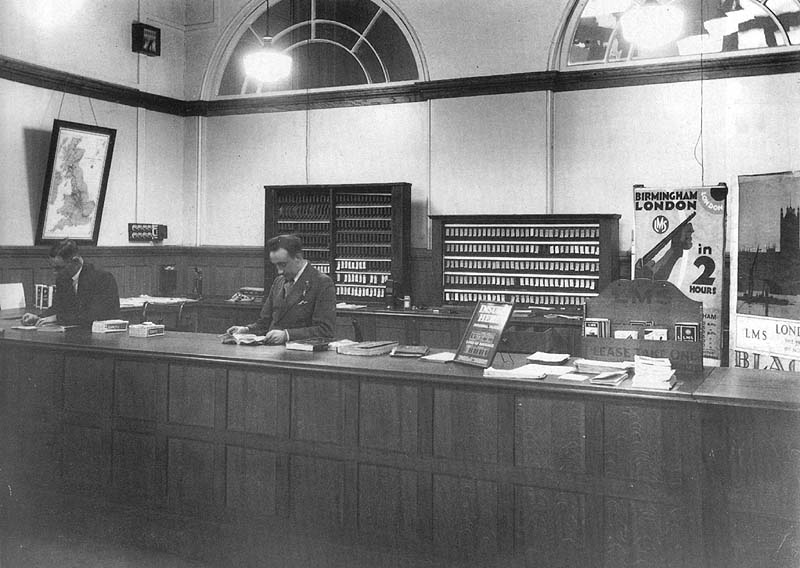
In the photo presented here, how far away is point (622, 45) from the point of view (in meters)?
7.80

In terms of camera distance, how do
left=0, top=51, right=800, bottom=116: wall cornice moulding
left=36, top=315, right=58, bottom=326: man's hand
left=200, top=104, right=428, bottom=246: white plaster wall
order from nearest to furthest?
1. left=36, top=315, right=58, bottom=326: man's hand
2. left=0, top=51, right=800, bottom=116: wall cornice moulding
3. left=200, top=104, right=428, bottom=246: white plaster wall

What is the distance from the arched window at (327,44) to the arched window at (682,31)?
74.1 inches

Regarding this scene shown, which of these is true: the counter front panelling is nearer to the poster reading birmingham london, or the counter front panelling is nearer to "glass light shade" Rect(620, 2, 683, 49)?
the poster reading birmingham london

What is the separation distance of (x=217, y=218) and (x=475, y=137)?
11.8ft

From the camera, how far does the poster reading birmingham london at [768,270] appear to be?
4379 mm

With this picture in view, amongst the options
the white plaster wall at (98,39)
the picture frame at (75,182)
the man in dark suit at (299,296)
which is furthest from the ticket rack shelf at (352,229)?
the man in dark suit at (299,296)

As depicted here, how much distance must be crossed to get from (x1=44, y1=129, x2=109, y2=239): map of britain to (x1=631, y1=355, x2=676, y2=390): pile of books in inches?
253

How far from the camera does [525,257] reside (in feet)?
25.9

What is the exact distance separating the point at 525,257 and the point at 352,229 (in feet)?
6.57

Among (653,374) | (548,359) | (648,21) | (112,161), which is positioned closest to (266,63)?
(112,161)

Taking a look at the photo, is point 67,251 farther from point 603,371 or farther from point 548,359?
point 603,371

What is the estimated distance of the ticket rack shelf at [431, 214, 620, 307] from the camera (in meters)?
7.55

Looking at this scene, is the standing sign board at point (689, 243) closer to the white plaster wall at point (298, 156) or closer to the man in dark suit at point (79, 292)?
the white plaster wall at point (298, 156)

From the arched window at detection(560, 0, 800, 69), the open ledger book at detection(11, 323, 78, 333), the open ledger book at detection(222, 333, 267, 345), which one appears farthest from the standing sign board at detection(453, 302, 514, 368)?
the arched window at detection(560, 0, 800, 69)
